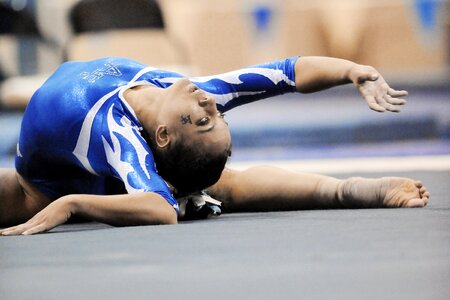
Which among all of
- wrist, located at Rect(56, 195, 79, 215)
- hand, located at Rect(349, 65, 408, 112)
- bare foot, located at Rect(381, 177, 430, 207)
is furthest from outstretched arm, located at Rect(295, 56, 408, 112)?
wrist, located at Rect(56, 195, 79, 215)

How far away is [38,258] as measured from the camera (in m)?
2.11

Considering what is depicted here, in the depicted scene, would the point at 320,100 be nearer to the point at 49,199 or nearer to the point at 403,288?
the point at 49,199

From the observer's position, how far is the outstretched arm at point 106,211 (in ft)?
8.53

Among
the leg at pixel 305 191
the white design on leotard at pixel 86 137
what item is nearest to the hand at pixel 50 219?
the white design on leotard at pixel 86 137

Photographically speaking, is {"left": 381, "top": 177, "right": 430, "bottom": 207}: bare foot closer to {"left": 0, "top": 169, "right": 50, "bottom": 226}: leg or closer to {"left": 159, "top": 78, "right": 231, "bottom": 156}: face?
{"left": 159, "top": 78, "right": 231, "bottom": 156}: face

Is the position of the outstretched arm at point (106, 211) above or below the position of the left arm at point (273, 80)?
below

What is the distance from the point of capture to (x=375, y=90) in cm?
282

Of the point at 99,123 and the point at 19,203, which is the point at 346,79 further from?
the point at 19,203

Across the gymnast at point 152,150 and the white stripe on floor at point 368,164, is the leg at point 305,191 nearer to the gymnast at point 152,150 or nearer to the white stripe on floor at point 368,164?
the gymnast at point 152,150

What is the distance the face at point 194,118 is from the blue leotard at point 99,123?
0.10 meters

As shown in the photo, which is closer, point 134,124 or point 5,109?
point 134,124

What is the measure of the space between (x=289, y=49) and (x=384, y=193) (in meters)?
5.81

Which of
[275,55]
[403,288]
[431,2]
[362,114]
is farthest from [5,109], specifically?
[403,288]

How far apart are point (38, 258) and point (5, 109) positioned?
5.99 meters
